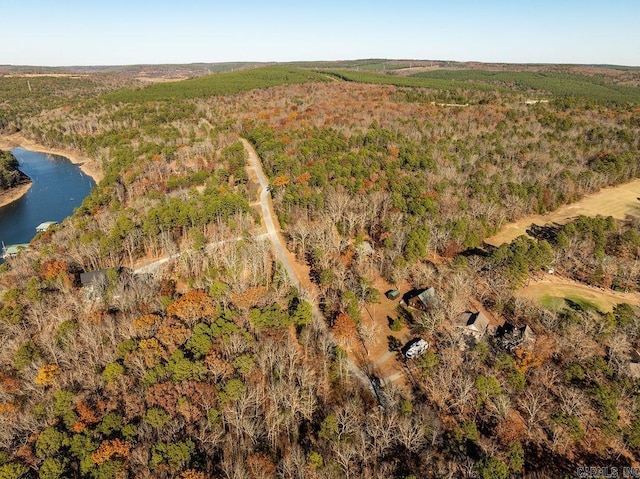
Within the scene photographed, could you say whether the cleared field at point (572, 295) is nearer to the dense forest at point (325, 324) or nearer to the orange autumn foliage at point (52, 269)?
the dense forest at point (325, 324)

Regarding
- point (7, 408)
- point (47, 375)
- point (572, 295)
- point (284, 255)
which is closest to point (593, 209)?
point (572, 295)

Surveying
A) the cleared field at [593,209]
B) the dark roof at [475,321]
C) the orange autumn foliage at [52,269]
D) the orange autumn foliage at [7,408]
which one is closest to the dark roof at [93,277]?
the orange autumn foliage at [52,269]

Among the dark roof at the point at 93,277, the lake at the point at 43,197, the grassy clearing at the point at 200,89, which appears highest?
the grassy clearing at the point at 200,89

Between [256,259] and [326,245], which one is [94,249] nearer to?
[256,259]

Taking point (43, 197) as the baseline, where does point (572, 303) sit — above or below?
above

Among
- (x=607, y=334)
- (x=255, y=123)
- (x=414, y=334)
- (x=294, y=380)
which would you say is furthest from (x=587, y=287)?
(x=255, y=123)

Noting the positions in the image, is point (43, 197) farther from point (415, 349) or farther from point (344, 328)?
point (415, 349)
